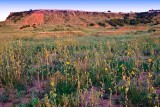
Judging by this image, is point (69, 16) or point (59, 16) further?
point (69, 16)

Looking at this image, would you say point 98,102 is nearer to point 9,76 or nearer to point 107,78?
point 107,78

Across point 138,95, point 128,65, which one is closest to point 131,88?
point 138,95

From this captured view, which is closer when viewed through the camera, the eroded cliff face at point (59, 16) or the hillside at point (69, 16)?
the hillside at point (69, 16)

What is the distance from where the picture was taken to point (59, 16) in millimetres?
63688

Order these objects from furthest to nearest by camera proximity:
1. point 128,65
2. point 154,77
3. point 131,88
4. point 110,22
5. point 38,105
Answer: point 110,22, point 128,65, point 154,77, point 131,88, point 38,105

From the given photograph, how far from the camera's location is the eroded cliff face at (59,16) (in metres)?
60.4

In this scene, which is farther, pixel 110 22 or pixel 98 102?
pixel 110 22

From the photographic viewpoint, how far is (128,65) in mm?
7668

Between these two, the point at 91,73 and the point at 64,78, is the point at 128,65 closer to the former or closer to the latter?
the point at 91,73

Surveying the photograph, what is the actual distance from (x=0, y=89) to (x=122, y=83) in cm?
256

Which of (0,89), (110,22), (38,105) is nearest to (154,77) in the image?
(38,105)

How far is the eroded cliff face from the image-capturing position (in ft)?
198

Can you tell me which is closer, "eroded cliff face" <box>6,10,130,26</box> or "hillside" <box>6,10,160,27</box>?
"hillside" <box>6,10,160,27</box>

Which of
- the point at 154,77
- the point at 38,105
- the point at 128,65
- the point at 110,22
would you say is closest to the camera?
the point at 38,105
